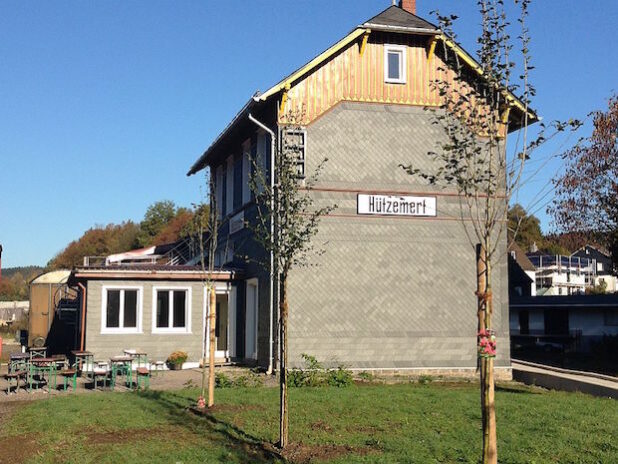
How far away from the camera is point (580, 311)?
36.8 meters

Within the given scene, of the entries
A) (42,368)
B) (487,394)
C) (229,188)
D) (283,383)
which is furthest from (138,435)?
(229,188)

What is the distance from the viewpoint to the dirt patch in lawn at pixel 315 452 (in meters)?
9.38

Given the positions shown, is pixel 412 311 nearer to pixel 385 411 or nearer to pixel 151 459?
pixel 385 411

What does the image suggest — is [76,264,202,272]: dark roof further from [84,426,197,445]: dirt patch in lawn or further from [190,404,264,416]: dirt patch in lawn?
[84,426,197,445]: dirt patch in lawn

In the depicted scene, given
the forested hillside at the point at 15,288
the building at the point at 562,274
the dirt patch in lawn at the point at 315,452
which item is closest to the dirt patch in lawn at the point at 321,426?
the dirt patch in lawn at the point at 315,452

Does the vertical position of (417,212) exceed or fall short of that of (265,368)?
it exceeds it

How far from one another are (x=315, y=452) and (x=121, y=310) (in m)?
13.4

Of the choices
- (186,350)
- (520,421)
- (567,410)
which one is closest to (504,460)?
(520,421)

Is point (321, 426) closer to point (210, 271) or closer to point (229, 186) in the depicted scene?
point (210, 271)

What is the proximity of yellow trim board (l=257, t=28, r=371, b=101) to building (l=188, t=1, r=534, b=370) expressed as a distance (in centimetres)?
3

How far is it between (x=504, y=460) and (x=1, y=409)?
997cm

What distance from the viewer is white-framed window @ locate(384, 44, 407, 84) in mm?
21172

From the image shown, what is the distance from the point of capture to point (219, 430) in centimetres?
1150

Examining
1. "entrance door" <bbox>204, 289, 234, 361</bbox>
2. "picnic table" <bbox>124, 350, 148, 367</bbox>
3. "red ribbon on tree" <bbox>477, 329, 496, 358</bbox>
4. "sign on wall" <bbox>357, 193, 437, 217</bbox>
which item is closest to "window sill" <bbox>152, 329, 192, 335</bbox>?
"picnic table" <bbox>124, 350, 148, 367</bbox>
